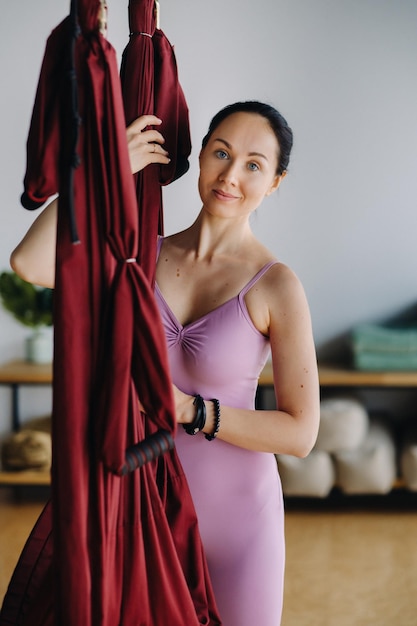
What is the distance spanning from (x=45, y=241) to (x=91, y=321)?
19 centimetres

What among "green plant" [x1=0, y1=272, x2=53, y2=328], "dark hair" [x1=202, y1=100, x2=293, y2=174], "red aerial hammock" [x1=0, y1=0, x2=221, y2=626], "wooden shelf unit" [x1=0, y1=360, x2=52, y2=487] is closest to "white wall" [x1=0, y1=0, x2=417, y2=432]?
"green plant" [x1=0, y1=272, x2=53, y2=328]

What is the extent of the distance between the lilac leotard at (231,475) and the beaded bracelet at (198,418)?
79mm

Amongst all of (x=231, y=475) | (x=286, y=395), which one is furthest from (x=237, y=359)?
(x=231, y=475)

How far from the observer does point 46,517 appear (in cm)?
117

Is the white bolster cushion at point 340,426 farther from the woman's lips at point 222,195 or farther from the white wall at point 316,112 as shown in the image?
the woman's lips at point 222,195

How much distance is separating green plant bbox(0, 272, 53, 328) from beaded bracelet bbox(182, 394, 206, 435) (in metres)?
2.44

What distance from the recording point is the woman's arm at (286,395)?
1.30 m

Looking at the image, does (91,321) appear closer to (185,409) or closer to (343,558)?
(185,409)

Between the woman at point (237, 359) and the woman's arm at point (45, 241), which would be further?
the woman at point (237, 359)

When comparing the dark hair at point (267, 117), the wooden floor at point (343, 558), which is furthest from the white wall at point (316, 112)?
the dark hair at point (267, 117)

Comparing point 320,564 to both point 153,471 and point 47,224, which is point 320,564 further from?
point 47,224

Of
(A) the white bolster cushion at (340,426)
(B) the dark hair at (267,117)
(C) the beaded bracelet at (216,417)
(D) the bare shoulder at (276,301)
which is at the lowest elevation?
(A) the white bolster cushion at (340,426)

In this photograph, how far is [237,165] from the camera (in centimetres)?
132

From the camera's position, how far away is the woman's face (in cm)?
132
